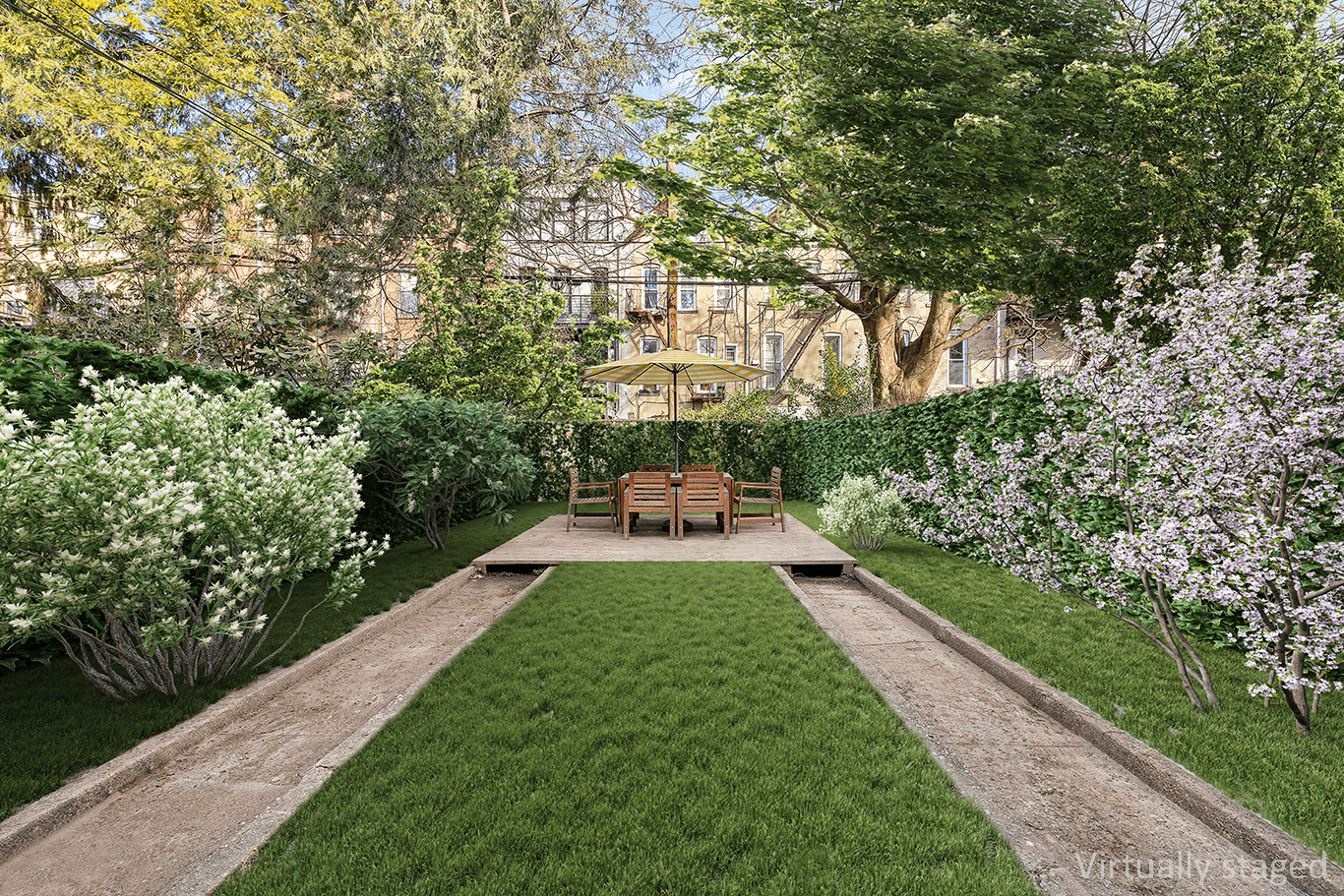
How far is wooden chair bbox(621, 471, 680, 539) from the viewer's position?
9016 mm

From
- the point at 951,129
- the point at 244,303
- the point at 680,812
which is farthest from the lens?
the point at 244,303

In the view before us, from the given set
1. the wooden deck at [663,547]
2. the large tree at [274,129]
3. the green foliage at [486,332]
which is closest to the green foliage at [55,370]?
the wooden deck at [663,547]

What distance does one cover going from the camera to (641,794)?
2457 millimetres

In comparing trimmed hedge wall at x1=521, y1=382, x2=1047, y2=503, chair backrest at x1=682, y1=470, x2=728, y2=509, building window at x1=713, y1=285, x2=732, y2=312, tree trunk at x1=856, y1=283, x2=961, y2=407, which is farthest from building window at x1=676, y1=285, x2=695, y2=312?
chair backrest at x1=682, y1=470, x2=728, y2=509

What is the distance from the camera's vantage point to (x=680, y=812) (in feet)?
7.67

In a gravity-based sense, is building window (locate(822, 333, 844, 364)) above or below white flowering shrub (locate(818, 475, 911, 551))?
above

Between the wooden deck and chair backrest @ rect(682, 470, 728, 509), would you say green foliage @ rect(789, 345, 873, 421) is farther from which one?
chair backrest @ rect(682, 470, 728, 509)

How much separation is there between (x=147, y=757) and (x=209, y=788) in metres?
0.44

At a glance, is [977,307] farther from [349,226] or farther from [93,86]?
[93,86]

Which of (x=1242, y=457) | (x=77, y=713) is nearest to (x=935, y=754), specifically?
(x=1242, y=457)

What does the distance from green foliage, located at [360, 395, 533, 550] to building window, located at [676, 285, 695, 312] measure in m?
19.6

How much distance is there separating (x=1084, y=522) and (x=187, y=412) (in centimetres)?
722

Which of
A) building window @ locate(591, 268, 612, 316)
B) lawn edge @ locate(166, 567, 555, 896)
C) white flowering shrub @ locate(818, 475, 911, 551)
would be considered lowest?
lawn edge @ locate(166, 567, 555, 896)

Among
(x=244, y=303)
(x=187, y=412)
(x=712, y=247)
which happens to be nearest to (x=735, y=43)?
(x=712, y=247)
